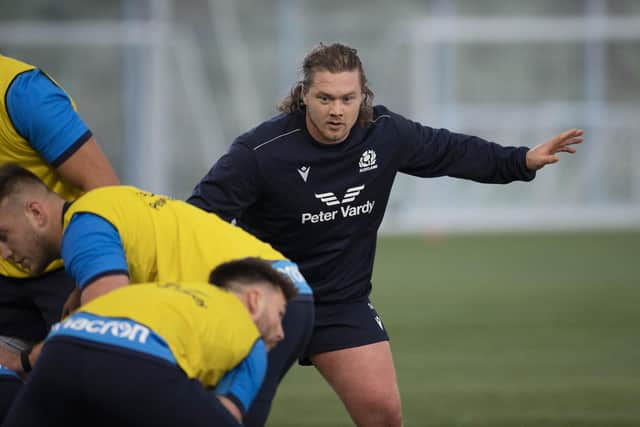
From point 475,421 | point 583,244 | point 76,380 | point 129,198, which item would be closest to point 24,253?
point 129,198

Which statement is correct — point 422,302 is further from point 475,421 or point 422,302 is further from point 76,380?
point 76,380

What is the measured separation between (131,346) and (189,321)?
0.64 ft

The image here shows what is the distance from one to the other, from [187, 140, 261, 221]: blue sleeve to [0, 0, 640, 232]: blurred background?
19.1m

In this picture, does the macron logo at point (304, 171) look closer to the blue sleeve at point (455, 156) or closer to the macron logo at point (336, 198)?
the macron logo at point (336, 198)

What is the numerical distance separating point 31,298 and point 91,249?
1109 millimetres

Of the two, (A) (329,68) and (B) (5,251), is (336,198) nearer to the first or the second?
(A) (329,68)

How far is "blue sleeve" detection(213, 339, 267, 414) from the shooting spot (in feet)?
13.3

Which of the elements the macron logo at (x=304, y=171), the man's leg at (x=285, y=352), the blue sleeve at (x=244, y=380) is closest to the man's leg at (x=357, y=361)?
the macron logo at (x=304, y=171)

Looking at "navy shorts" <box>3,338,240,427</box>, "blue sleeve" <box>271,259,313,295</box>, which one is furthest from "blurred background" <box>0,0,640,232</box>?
"navy shorts" <box>3,338,240,427</box>

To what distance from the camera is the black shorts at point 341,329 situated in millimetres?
5949

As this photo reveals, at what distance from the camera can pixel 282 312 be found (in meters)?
4.25

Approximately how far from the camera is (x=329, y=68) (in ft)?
19.5

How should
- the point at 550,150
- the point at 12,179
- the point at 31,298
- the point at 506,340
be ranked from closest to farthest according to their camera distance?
1. the point at 12,179
2. the point at 31,298
3. the point at 550,150
4. the point at 506,340

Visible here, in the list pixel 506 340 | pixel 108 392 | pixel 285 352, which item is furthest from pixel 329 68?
pixel 506 340
